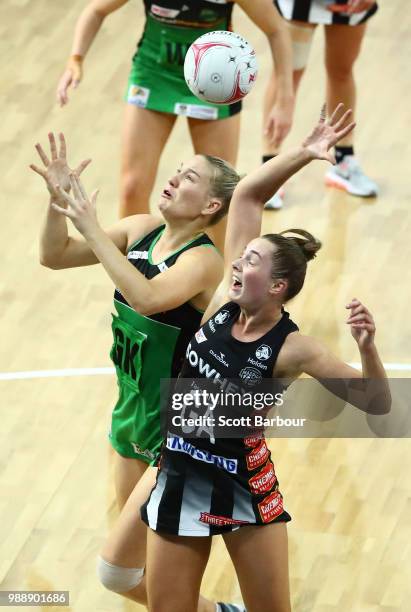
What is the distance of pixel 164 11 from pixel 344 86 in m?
1.73

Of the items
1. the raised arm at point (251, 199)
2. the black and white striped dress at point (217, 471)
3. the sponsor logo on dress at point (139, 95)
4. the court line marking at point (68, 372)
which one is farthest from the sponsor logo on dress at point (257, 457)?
the sponsor logo on dress at point (139, 95)

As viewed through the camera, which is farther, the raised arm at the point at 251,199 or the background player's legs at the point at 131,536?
the background player's legs at the point at 131,536

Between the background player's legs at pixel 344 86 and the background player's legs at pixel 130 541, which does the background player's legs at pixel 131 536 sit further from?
the background player's legs at pixel 344 86

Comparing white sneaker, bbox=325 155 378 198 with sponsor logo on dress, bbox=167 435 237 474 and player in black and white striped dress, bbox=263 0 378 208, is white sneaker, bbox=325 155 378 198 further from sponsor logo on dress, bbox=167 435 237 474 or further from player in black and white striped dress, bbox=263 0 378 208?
sponsor logo on dress, bbox=167 435 237 474

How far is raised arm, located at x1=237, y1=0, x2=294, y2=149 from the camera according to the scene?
5.50m

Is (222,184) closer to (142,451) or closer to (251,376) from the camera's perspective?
(251,376)

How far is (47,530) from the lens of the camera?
490cm

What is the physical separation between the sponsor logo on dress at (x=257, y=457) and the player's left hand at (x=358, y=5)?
12.2 ft

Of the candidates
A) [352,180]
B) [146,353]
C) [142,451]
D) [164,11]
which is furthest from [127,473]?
[352,180]

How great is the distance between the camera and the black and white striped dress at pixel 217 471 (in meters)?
3.66

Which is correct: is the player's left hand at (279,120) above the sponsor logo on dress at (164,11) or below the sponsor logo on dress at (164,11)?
below

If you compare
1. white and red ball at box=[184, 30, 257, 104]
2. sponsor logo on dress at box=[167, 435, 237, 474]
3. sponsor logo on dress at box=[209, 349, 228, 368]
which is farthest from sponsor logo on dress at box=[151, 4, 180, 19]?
sponsor logo on dress at box=[167, 435, 237, 474]

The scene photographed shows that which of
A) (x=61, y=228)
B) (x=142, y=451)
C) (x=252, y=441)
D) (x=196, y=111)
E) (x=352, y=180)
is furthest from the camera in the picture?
(x=352, y=180)

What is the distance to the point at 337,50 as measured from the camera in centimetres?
702
